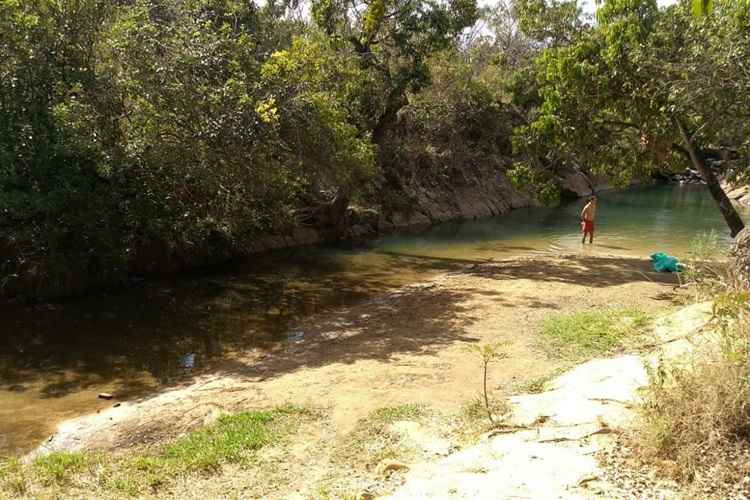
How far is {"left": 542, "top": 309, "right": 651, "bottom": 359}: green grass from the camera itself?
980cm

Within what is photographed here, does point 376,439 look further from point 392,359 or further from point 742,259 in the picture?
point 742,259

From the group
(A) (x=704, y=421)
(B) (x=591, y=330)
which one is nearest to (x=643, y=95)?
(B) (x=591, y=330)

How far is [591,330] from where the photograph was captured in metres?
10.7

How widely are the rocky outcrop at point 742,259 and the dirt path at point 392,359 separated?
274 centimetres

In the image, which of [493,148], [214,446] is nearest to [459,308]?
[214,446]

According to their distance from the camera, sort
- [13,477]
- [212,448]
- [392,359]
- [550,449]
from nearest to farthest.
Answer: [550,449] → [13,477] → [212,448] → [392,359]

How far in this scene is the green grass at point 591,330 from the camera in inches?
386

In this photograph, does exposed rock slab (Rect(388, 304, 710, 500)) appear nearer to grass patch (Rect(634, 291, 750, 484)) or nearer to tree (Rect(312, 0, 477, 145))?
grass patch (Rect(634, 291, 750, 484))

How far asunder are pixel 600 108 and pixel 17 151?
1481 cm

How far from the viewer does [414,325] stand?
484 inches

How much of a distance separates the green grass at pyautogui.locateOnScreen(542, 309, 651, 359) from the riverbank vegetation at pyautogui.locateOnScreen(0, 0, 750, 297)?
5.38 metres

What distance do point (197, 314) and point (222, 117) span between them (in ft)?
14.9

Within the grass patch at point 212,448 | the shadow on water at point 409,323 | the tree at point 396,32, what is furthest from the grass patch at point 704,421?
the tree at point 396,32

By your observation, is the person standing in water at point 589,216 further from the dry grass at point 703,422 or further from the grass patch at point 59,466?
the grass patch at point 59,466
